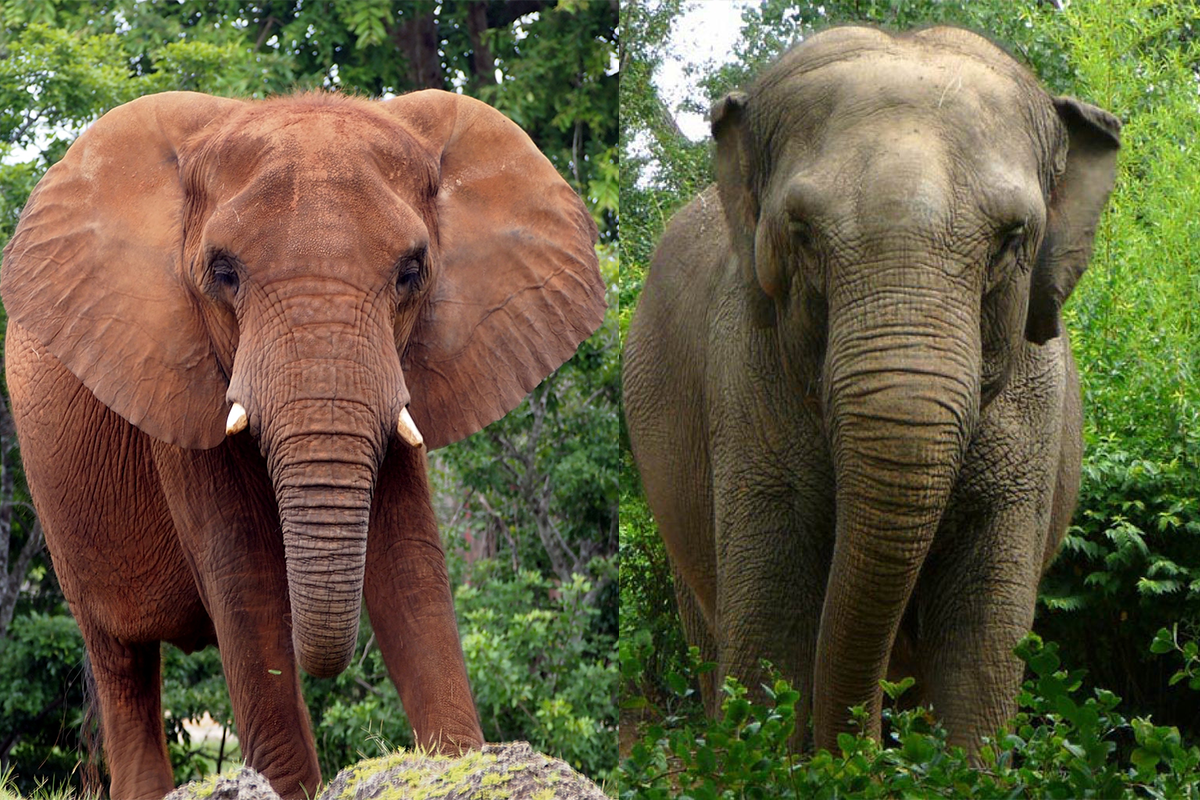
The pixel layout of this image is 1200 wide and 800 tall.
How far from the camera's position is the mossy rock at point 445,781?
332cm

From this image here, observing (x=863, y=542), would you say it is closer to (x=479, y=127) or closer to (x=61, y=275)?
(x=479, y=127)

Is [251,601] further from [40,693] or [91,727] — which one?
[40,693]

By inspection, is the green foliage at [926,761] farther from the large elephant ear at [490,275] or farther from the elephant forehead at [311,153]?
the elephant forehead at [311,153]

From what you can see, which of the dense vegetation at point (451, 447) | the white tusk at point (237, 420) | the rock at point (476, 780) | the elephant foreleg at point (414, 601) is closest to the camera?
the rock at point (476, 780)

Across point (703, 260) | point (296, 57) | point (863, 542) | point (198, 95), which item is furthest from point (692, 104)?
point (296, 57)

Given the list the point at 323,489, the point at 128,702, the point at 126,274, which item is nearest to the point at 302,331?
the point at 323,489

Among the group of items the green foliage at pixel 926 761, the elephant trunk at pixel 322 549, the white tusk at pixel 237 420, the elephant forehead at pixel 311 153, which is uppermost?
the elephant forehead at pixel 311 153

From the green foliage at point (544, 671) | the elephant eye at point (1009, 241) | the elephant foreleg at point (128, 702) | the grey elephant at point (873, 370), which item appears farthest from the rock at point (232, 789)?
the green foliage at point (544, 671)

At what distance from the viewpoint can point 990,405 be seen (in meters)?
4.00

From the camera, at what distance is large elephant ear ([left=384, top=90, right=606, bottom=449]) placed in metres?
4.74

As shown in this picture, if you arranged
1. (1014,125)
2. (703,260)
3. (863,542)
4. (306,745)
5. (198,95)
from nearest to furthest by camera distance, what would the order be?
1. (863,542)
2. (1014,125)
3. (703,260)
4. (306,745)
5. (198,95)

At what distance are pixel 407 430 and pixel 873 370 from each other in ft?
3.95

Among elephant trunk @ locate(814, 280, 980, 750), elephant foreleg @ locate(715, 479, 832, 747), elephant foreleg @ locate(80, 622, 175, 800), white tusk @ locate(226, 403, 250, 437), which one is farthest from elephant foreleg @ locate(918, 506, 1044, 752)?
elephant foreleg @ locate(80, 622, 175, 800)

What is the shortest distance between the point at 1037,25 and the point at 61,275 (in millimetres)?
2534
